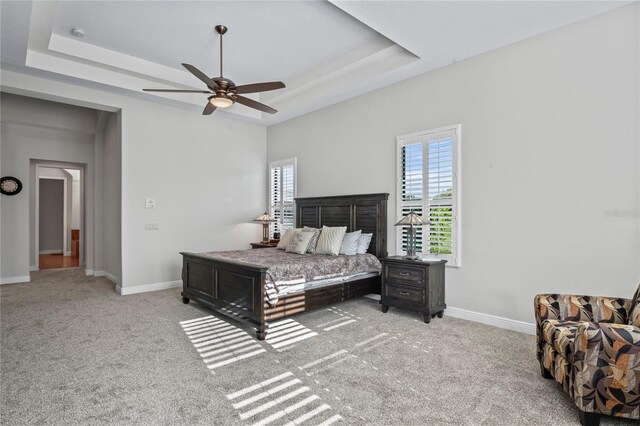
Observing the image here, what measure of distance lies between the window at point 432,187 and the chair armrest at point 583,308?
1.52 metres

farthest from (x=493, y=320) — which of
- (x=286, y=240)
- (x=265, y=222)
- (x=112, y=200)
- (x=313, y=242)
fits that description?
(x=112, y=200)

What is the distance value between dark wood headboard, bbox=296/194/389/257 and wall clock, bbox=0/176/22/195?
5.29 meters

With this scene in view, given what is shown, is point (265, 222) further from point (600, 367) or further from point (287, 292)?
point (600, 367)

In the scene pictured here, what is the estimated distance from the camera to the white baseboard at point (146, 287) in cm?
549

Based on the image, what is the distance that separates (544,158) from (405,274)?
1.96 m

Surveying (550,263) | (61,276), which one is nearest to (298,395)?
(550,263)

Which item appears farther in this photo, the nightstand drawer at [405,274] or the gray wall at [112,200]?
the gray wall at [112,200]

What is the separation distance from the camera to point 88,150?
750 cm

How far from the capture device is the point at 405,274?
422 cm

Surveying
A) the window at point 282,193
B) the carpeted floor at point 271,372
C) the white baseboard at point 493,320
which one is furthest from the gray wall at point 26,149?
the white baseboard at point 493,320

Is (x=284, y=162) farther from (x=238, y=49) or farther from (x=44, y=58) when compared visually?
(x=44, y=58)

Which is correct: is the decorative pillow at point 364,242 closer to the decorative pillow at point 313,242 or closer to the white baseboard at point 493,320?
the decorative pillow at point 313,242

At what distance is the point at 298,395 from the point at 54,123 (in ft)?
24.1

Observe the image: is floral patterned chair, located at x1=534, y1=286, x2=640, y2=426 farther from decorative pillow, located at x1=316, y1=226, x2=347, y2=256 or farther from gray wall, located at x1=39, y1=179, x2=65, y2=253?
gray wall, located at x1=39, y1=179, x2=65, y2=253
